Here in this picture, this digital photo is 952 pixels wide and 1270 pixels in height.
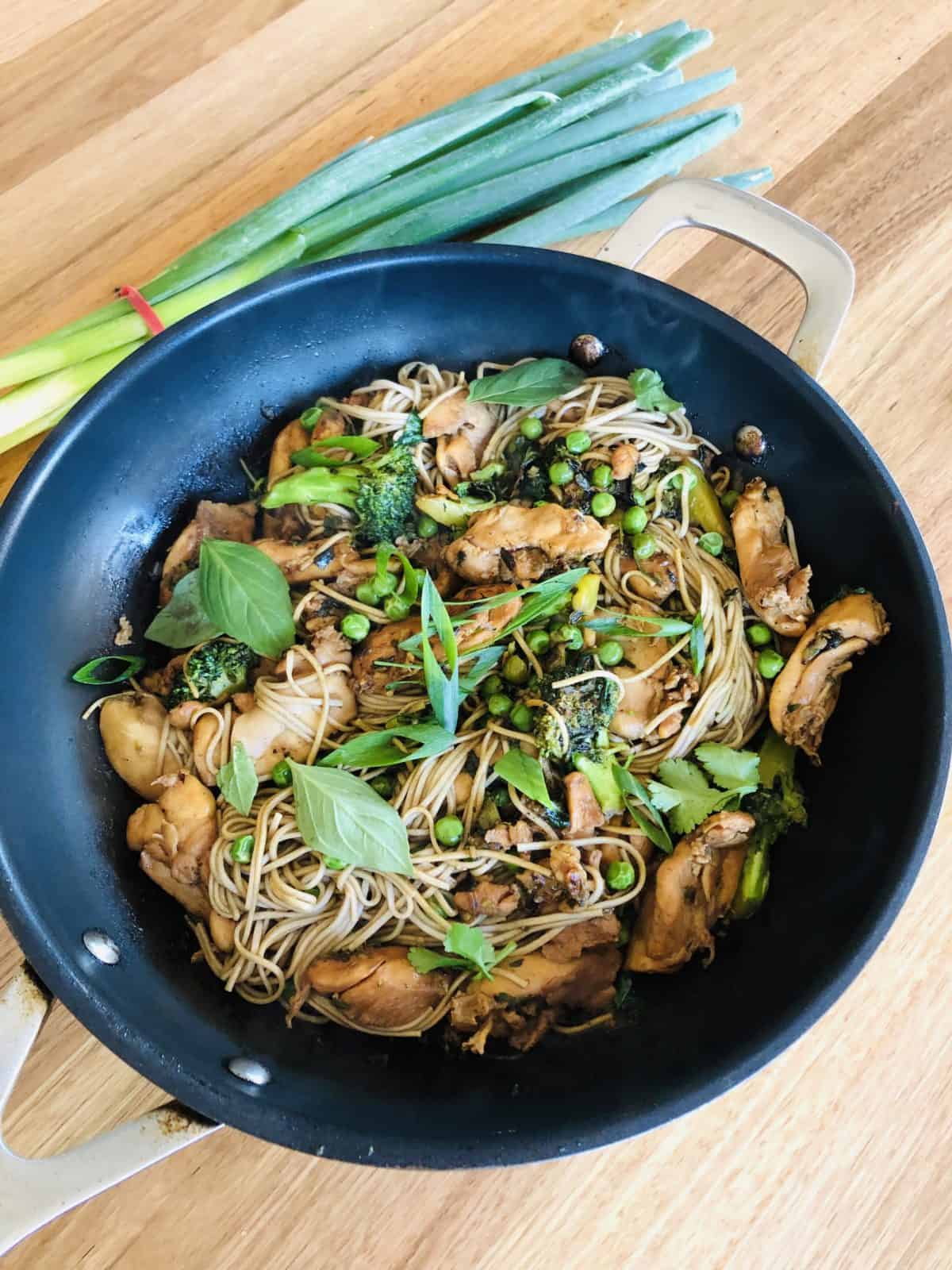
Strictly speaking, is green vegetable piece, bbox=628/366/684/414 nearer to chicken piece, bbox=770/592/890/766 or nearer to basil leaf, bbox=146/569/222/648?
chicken piece, bbox=770/592/890/766

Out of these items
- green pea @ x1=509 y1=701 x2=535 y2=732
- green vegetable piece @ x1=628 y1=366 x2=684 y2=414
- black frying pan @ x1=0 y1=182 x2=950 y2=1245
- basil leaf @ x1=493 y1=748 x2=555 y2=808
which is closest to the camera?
black frying pan @ x1=0 y1=182 x2=950 y2=1245

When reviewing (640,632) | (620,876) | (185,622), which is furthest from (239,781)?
(640,632)

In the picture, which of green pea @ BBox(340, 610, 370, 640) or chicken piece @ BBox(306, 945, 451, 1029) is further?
green pea @ BBox(340, 610, 370, 640)

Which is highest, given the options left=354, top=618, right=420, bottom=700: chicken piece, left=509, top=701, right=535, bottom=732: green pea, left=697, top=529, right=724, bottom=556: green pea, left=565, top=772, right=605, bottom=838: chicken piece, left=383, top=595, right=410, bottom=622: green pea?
left=383, top=595, right=410, bottom=622: green pea

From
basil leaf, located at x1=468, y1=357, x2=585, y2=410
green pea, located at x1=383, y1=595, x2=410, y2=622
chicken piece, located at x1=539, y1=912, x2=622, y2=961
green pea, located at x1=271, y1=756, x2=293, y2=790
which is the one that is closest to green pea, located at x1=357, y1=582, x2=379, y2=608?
green pea, located at x1=383, y1=595, x2=410, y2=622

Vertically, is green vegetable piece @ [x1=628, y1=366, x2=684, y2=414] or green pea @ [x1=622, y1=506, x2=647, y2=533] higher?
green vegetable piece @ [x1=628, y1=366, x2=684, y2=414]

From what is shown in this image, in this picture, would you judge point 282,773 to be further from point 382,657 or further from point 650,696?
point 650,696
